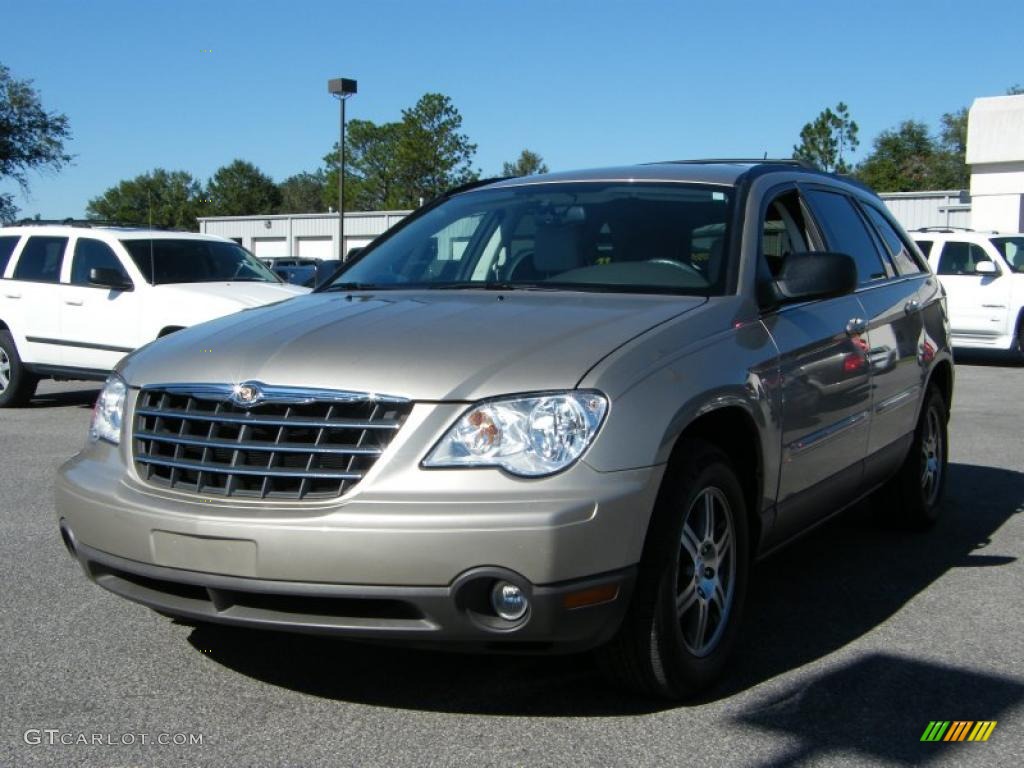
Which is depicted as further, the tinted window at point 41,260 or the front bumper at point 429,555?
the tinted window at point 41,260

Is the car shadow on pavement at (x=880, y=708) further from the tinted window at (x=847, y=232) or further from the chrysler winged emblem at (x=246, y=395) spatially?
the tinted window at (x=847, y=232)

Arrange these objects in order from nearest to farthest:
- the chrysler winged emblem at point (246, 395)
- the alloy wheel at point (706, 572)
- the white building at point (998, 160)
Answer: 1. the chrysler winged emblem at point (246, 395)
2. the alloy wheel at point (706, 572)
3. the white building at point (998, 160)

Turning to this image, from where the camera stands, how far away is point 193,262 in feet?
40.0

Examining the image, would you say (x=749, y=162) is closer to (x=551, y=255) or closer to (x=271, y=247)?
(x=551, y=255)

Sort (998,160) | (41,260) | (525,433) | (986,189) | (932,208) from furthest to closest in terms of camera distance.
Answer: (932,208) < (986,189) < (998,160) < (41,260) < (525,433)

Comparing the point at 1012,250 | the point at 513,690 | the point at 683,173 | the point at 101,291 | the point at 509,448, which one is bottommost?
the point at 513,690

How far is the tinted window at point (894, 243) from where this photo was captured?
6195mm

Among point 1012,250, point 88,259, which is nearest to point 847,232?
point 88,259

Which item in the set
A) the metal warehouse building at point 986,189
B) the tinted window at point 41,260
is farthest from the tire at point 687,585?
the metal warehouse building at point 986,189

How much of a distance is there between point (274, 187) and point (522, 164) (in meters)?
28.9

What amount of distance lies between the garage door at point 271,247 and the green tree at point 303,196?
69076 millimetres

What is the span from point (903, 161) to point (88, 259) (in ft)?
293

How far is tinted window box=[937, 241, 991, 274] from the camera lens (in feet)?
59.9

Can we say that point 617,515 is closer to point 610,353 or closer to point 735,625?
point 610,353
